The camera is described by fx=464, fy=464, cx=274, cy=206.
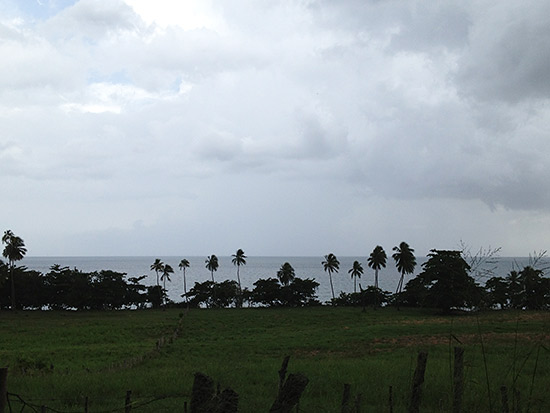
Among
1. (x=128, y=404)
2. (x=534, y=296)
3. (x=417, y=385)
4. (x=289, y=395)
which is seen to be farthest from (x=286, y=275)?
(x=289, y=395)

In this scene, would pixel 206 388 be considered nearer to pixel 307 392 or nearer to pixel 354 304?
pixel 307 392

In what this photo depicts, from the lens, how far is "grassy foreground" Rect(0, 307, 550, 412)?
1413 cm

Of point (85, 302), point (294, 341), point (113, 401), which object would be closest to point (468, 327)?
point (294, 341)

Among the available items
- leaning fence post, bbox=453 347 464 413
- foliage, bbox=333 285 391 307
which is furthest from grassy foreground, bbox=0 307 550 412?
foliage, bbox=333 285 391 307

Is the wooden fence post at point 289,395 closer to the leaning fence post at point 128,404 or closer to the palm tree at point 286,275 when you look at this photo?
the leaning fence post at point 128,404

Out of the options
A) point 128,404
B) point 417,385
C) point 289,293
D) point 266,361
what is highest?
point 417,385

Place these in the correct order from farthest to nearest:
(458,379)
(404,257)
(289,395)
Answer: (404,257)
(458,379)
(289,395)

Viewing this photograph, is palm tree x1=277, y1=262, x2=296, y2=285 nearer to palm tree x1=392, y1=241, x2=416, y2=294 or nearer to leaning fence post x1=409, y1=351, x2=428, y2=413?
palm tree x1=392, y1=241, x2=416, y2=294

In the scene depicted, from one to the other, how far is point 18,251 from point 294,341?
66873 mm

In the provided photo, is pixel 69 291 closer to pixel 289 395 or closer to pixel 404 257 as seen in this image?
pixel 404 257

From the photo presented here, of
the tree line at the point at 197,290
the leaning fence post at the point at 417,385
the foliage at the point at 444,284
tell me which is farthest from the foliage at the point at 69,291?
the leaning fence post at the point at 417,385

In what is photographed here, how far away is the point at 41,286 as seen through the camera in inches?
3408

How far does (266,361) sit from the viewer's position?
25953 mm

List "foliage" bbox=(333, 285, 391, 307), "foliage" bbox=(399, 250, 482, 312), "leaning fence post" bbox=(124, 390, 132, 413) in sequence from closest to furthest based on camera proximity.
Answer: "leaning fence post" bbox=(124, 390, 132, 413), "foliage" bbox=(399, 250, 482, 312), "foliage" bbox=(333, 285, 391, 307)
